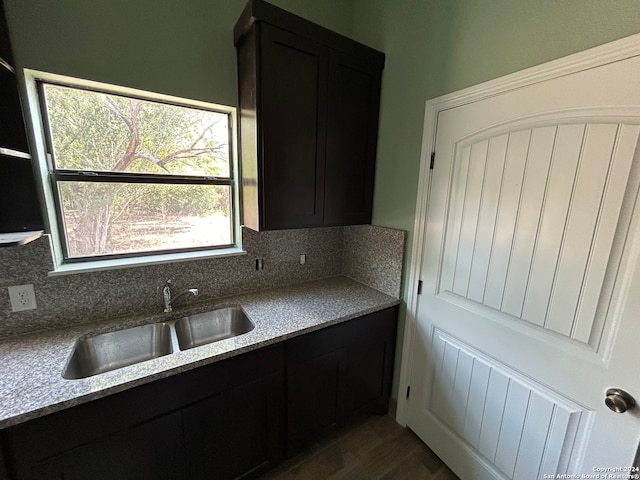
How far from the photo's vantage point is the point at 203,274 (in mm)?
1621

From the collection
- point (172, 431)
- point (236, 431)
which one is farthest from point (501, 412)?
point (172, 431)

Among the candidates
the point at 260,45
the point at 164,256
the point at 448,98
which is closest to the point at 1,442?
the point at 164,256

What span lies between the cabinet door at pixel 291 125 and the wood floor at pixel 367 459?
1.38m

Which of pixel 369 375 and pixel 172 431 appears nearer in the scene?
pixel 172 431

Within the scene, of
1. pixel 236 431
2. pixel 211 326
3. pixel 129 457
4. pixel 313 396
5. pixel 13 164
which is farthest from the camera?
pixel 211 326

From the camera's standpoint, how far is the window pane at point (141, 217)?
1.37 m

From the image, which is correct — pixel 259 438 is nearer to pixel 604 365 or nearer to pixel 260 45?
pixel 604 365

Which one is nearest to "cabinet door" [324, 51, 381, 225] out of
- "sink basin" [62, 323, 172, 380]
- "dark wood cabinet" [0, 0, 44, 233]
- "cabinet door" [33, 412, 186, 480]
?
"sink basin" [62, 323, 172, 380]

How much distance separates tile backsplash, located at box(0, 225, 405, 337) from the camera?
1.21m

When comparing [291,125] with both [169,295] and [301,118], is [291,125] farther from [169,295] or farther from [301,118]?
[169,295]

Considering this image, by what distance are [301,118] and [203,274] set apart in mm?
1089

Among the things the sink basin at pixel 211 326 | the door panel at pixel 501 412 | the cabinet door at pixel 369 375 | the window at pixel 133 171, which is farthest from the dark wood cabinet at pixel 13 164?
the door panel at pixel 501 412

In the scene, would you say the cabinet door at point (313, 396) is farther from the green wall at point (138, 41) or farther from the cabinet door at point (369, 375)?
the green wall at point (138, 41)

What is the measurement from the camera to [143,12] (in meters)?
1.28
